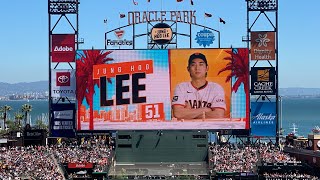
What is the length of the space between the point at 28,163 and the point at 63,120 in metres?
7.12

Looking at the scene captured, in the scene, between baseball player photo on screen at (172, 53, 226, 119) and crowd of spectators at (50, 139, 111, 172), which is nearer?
crowd of spectators at (50, 139, 111, 172)

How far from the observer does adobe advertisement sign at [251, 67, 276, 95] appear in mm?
67438

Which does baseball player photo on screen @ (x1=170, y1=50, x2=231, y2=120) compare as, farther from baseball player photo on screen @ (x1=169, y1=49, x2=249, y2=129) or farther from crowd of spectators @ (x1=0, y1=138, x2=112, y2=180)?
crowd of spectators @ (x1=0, y1=138, x2=112, y2=180)

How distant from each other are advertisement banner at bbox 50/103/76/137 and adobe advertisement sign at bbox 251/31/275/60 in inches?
767

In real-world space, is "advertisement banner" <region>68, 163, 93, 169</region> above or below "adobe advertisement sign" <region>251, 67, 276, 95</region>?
below

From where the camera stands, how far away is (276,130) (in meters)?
66.9

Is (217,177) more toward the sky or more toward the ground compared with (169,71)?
more toward the ground

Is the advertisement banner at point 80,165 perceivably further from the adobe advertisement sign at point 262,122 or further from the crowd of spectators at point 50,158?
the adobe advertisement sign at point 262,122

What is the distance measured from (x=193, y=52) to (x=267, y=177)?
52.0 feet

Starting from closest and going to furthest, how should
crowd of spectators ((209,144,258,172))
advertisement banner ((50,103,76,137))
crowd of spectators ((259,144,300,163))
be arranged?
crowd of spectators ((209,144,258,172)) < crowd of spectators ((259,144,300,163)) < advertisement banner ((50,103,76,137))

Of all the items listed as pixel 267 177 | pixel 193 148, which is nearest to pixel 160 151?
pixel 193 148

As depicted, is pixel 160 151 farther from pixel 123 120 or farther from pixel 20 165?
pixel 20 165

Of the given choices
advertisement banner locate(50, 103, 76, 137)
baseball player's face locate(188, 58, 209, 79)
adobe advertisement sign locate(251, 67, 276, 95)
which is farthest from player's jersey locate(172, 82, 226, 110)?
advertisement banner locate(50, 103, 76, 137)

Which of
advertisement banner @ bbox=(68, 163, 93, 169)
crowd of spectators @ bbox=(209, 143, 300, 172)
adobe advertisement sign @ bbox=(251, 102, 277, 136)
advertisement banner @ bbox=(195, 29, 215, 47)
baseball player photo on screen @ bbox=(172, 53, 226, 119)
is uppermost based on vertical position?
advertisement banner @ bbox=(195, 29, 215, 47)
